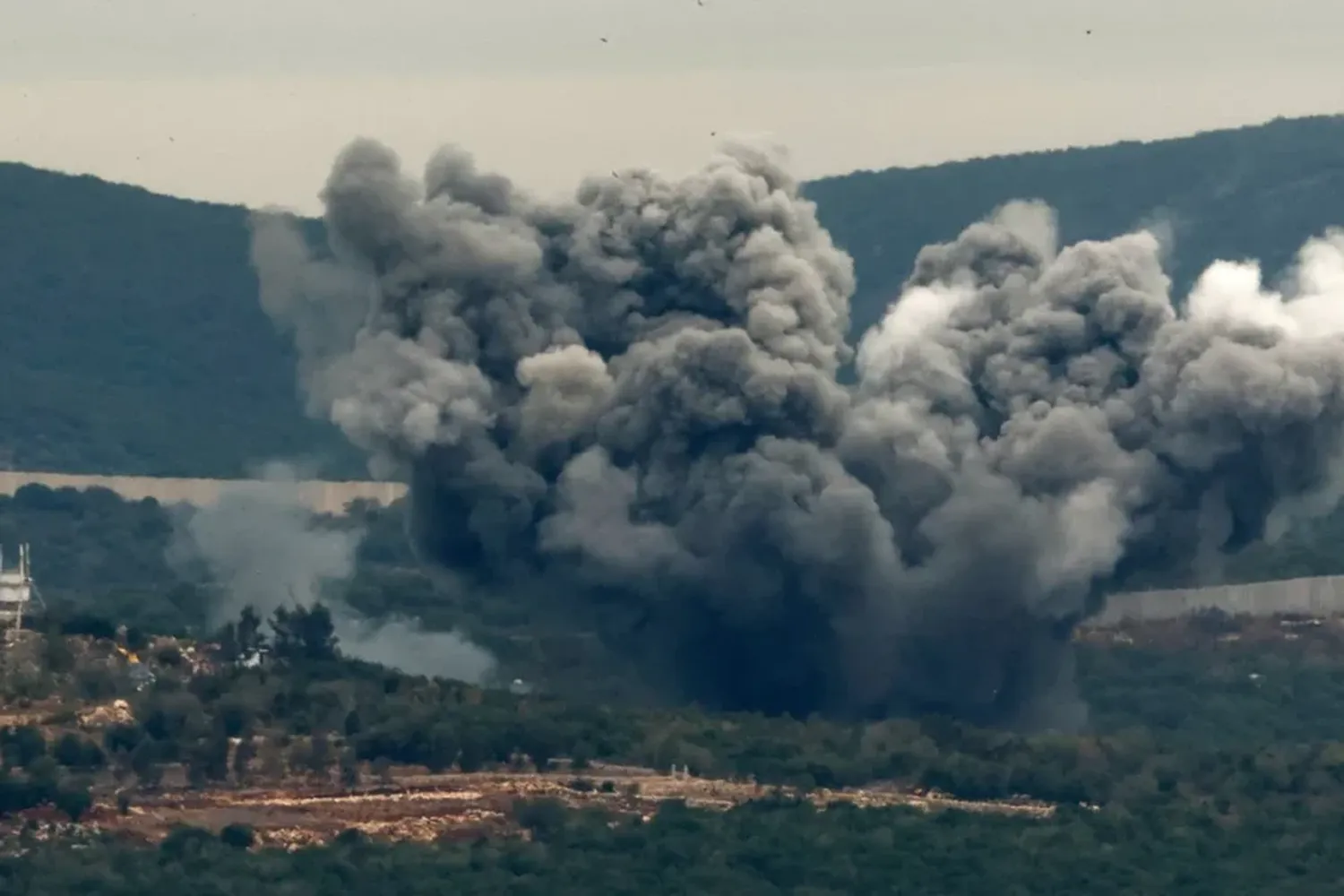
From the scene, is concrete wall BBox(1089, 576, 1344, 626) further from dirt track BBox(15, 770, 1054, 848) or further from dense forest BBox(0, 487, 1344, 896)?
dirt track BBox(15, 770, 1054, 848)

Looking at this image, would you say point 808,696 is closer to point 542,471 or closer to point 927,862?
point 542,471

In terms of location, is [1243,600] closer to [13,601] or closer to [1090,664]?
[1090,664]

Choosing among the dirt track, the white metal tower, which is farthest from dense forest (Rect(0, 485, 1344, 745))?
the dirt track

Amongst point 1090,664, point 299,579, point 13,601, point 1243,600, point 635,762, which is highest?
point 1243,600

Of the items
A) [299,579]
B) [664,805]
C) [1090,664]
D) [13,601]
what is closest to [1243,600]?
[1090,664]

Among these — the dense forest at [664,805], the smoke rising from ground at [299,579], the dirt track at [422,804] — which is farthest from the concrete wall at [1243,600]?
the dirt track at [422,804]

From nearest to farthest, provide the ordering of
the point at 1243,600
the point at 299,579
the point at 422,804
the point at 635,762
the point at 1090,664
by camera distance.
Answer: the point at 422,804 < the point at 635,762 < the point at 1090,664 < the point at 299,579 < the point at 1243,600
